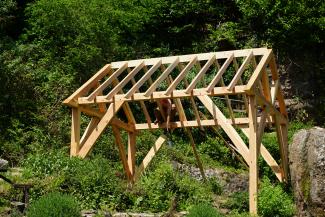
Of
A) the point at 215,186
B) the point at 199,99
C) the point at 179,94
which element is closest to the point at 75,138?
the point at 179,94

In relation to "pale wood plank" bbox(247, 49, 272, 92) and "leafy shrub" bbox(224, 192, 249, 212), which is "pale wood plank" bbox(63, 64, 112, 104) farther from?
"leafy shrub" bbox(224, 192, 249, 212)

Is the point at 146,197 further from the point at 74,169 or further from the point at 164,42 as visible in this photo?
the point at 164,42

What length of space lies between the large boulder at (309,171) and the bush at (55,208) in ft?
12.2

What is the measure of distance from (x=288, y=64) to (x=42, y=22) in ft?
27.7

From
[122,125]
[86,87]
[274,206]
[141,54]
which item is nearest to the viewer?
[274,206]

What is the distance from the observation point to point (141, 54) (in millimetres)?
20594

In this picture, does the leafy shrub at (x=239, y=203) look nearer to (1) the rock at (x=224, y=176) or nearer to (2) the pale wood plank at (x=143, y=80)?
(2) the pale wood plank at (x=143, y=80)

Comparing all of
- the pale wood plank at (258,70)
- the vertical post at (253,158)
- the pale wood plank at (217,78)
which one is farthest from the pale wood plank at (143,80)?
the vertical post at (253,158)

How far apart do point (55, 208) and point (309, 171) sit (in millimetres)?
4112

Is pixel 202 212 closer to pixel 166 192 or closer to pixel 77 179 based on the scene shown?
pixel 166 192

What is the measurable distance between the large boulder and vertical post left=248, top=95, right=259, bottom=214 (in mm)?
1257

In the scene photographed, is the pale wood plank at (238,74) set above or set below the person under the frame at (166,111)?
above

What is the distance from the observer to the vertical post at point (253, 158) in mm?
11336

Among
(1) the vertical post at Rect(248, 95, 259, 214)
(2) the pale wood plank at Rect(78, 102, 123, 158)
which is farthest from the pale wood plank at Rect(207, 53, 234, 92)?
(2) the pale wood plank at Rect(78, 102, 123, 158)
